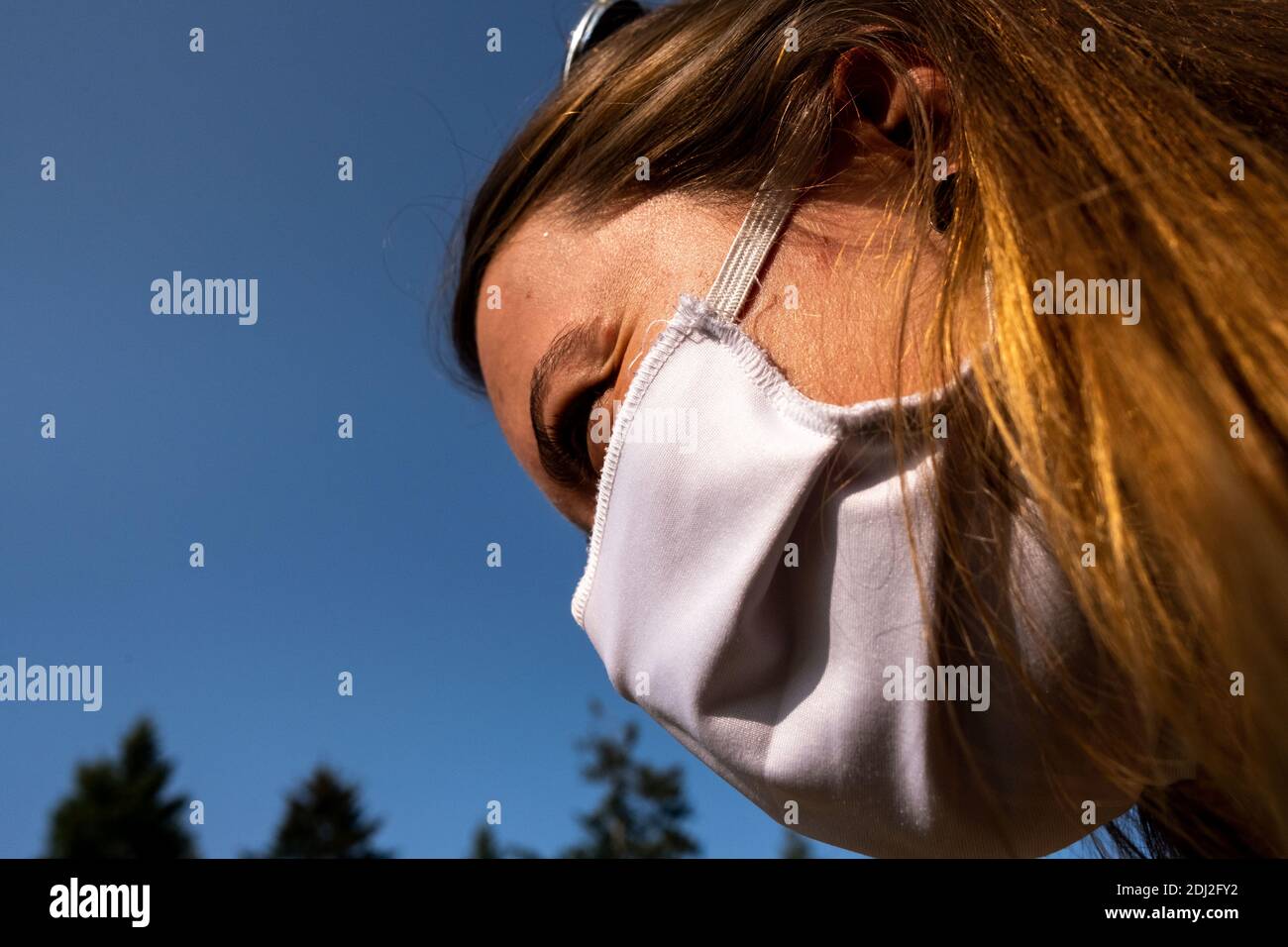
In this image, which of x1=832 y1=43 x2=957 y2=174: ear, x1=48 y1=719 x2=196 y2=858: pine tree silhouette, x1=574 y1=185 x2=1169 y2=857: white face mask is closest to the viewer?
x1=574 y1=185 x2=1169 y2=857: white face mask

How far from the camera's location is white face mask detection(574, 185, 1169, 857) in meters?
1.38

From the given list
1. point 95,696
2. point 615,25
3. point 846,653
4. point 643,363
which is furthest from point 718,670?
point 95,696

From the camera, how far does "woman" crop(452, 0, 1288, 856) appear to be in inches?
41.4

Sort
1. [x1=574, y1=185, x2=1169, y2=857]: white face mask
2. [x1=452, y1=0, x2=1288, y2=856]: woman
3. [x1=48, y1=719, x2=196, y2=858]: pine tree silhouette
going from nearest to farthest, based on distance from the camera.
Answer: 1. [x1=452, y1=0, x2=1288, y2=856]: woman
2. [x1=574, y1=185, x2=1169, y2=857]: white face mask
3. [x1=48, y1=719, x2=196, y2=858]: pine tree silhouette

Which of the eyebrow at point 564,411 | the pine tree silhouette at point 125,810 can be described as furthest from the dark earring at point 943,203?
the pine tree silhouette at point 125,810

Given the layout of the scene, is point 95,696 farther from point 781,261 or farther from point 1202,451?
point 1202,451

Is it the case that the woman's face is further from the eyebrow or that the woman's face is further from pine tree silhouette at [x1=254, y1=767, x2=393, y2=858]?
pine tree silhouette at [x1=254, y1=767, x2=393, y2=858]

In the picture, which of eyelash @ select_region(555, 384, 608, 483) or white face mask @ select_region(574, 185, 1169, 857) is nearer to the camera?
white face mask @ select_region(574, 185, 1169, 857)

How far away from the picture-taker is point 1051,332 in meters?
1.13

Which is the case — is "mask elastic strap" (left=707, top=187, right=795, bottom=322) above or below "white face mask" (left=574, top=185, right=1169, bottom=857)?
above

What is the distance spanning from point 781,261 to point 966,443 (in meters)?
0.48

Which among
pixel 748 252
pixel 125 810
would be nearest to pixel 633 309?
pixel 748 252

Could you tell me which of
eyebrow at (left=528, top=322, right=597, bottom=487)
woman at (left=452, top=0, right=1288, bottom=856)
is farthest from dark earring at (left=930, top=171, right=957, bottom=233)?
eyebrow at (left=528, top=322, right=597, bottom=487)

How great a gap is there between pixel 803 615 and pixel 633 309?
602 mm
